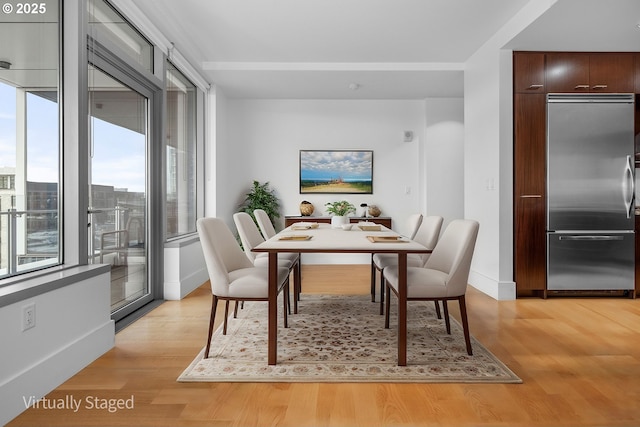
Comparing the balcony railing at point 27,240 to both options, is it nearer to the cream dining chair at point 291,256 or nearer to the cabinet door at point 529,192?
the cream dining chair at point 291,256

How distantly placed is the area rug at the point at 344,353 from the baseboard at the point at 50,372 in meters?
0.61

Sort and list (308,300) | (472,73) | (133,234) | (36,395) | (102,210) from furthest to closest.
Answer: (472,73), (308,300), (133,234), (102,210), (36,395)

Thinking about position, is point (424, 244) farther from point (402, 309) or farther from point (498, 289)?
point (402, 309)

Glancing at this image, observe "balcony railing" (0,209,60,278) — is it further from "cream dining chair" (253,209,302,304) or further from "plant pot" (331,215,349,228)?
"plant pot" (331,215,349,228)

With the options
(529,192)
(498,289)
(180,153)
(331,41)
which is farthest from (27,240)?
(529,192)

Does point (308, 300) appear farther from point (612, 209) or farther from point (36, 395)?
point (612, 209)

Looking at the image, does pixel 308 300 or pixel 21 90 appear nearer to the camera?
pixel 21 90

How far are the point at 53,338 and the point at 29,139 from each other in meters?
1.08

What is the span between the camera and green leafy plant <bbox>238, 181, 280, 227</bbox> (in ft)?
19.7

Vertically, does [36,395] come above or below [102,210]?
below

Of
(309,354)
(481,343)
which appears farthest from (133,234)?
(481,343)

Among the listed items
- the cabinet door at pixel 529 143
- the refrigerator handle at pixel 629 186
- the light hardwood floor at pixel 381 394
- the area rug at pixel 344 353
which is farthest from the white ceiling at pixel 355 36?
the area rug at pixel 344 353

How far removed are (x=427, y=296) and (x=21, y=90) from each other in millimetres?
2538

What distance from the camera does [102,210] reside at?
2967mm
